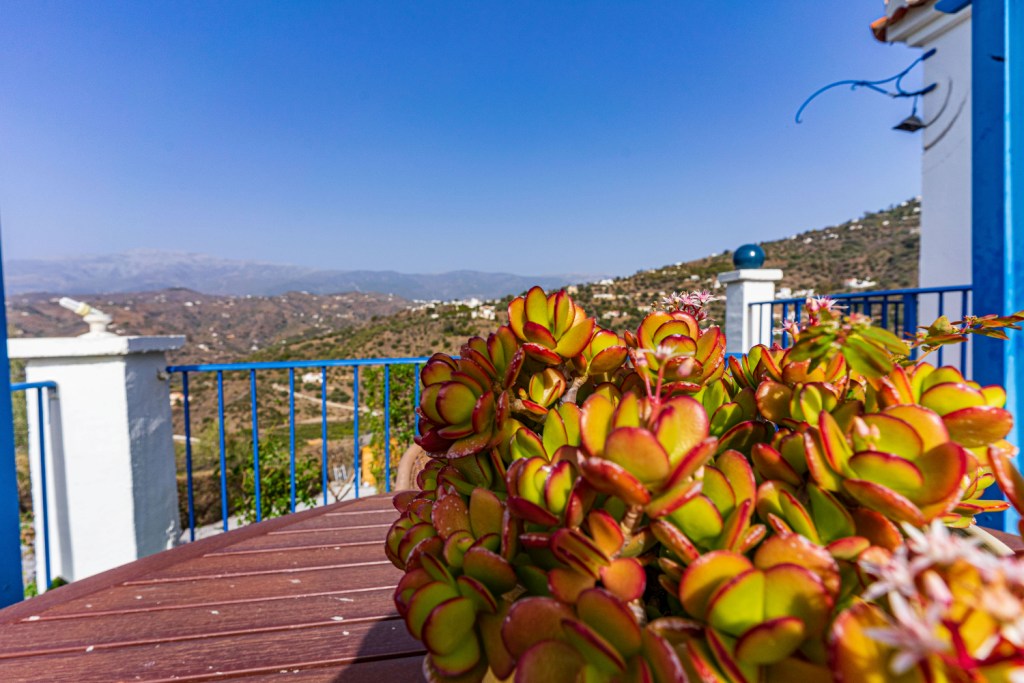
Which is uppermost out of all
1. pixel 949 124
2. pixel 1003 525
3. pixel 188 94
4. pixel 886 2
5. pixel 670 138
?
pixel 188 94

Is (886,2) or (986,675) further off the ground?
→ (886,2)

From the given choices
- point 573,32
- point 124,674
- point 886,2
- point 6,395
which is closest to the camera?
point 124,674

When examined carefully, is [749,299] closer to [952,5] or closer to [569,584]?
[952,5]

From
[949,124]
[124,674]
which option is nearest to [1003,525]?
[124,674]

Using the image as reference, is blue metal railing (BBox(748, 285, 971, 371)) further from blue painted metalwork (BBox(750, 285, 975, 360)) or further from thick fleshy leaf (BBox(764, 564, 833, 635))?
thick fleshy leaf (BBox(764, 564, 833, 635))

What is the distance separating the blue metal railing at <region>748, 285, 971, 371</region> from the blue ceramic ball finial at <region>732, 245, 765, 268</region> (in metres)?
0.38

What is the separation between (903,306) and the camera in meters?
3.46

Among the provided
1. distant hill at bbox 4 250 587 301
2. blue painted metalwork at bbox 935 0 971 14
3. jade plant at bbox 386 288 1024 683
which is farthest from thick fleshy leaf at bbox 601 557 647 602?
distant hill at bbox 4 250 587 301

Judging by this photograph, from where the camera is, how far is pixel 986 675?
0.18 metres

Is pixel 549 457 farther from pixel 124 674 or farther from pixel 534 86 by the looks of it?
pixel 534 86

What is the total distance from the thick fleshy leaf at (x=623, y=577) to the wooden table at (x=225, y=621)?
58 cm

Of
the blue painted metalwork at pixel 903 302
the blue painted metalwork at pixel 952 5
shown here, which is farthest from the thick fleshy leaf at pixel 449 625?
the blue painted metalwork at pixel 903 302

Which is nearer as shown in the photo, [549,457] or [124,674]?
[549,457]

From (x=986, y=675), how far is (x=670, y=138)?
30721 mm
